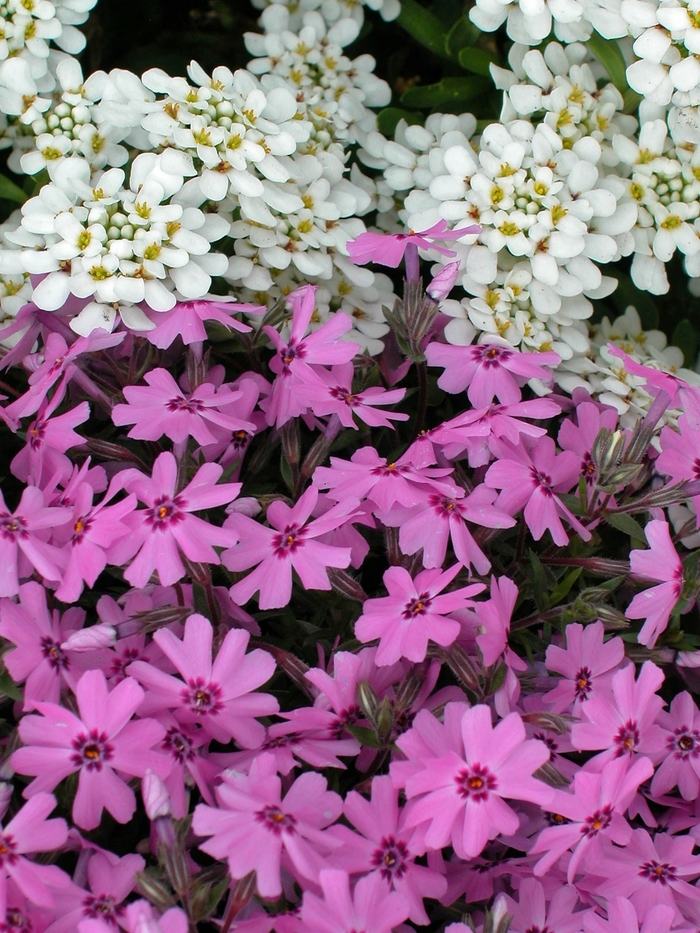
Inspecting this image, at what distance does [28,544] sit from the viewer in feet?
2.64

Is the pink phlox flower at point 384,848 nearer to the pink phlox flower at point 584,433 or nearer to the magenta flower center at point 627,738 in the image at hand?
the magenta flower center at point 627,738

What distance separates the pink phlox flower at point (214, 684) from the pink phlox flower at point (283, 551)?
53 millimetres

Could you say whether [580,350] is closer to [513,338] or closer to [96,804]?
[513,338]

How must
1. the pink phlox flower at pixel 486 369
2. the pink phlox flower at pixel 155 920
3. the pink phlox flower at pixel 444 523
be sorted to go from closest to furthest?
the pink phlox flower at pixel 155 920 < the pink phlox flower at pixel 444 523 < the pink phlox flower at pixel 486 369

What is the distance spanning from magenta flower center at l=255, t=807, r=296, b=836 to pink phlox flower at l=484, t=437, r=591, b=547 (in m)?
0.33

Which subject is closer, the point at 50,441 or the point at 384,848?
the point at 384,848

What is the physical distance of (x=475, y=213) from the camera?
1104 mm

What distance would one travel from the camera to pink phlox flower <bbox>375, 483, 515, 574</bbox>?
850 millimetres

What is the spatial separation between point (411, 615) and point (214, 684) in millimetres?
176

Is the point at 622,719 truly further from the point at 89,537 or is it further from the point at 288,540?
the point at 89,537

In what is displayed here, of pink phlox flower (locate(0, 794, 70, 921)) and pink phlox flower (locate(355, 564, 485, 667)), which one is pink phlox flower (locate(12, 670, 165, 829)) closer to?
pink phlox flower (locate(0, 794, 70, 921))

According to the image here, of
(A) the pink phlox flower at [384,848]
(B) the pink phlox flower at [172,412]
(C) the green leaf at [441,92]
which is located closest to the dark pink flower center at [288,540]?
(B) the pink phlox flower at [172,412]

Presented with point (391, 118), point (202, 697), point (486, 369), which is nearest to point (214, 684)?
point (202, 697)

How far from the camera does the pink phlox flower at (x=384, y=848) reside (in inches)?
29.5
